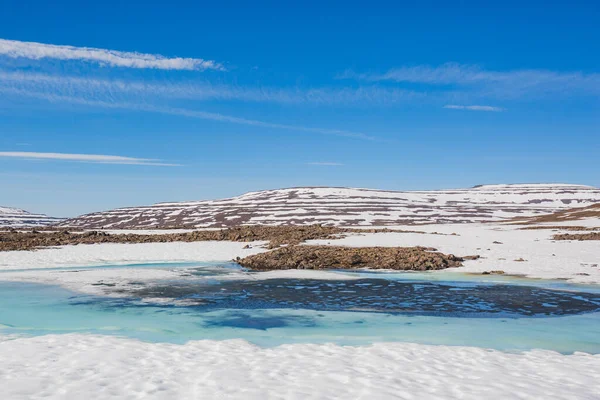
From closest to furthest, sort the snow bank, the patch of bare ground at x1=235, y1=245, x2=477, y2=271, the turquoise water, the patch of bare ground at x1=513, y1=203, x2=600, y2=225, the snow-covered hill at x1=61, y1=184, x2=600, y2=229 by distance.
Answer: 1. the snow bank
2. the turquoise water
3. the patch of bare ground at x1=235, y1=245, x2=477, y2=271
4. the patch of bare ground at x1=513, y1=203, x2=600, y2=225
5. the snow-covered hill at x1=61, y1=184, x2=600, y2=229

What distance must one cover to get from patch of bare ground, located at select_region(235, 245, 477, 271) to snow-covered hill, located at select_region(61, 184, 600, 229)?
145 feet

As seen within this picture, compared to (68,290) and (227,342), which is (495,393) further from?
(68,290)

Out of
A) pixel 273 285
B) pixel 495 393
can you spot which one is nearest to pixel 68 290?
pixel 273 285

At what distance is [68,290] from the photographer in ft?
60.4

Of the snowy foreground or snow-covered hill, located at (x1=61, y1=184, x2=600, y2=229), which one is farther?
snow-covered hill, located at (x1=61, y1=184, x2=600, y2=229)

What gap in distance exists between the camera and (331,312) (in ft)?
48.0

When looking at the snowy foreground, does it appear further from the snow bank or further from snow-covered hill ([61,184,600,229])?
snow-covered hill ([61,184,600,229])

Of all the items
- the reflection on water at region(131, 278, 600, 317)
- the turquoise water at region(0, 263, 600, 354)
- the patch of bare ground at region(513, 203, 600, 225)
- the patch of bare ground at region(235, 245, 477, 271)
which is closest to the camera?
the turquoise water at region(0, 263, 600, 354)

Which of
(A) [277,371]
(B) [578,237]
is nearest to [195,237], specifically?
(B) [578,237]

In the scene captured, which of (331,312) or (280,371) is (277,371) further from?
(331,312)

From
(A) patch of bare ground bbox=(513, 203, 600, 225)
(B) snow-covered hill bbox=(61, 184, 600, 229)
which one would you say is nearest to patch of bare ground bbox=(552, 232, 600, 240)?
(A) patch of bare ground bbox=(513, 203, 600, 225)

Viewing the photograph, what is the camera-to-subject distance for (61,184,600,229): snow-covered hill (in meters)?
81.7

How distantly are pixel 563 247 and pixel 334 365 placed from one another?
25712 millimetres

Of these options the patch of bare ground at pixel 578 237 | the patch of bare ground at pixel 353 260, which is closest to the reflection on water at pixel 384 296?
the patch of bare ground at pixel 353 260
